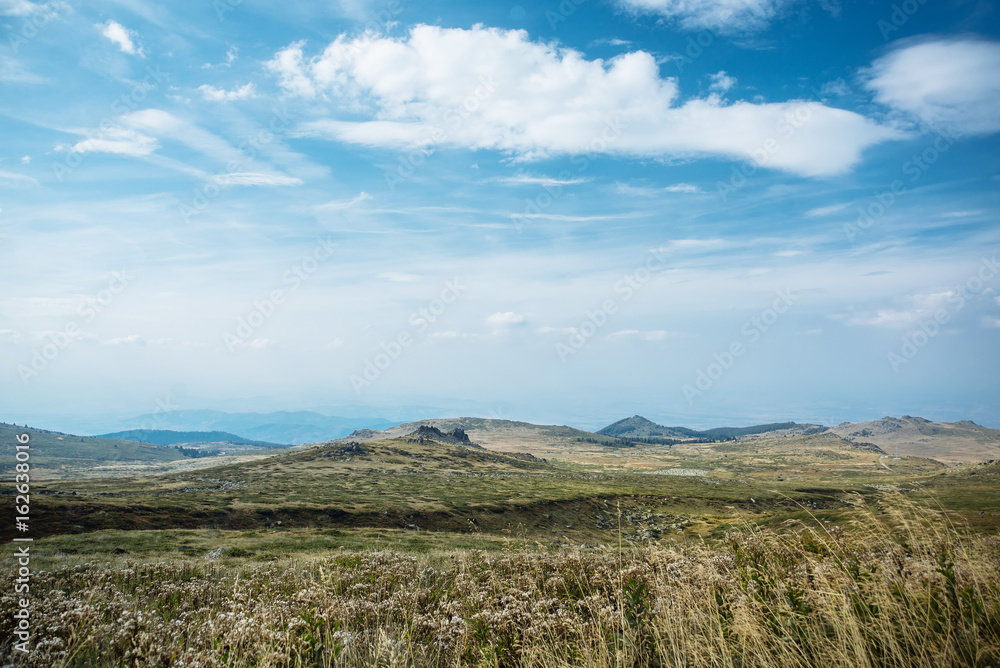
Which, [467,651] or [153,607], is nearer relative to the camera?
[467,651]

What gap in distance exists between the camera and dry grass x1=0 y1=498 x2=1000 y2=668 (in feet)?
17.7

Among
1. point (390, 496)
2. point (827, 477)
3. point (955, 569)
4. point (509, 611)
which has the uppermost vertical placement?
point (955, 569)

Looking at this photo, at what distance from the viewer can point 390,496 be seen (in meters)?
54.2

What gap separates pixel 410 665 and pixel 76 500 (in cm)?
4614

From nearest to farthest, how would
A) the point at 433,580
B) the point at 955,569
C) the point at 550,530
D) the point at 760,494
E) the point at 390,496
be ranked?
A: the point at 955,569 < the point at 433,580 < the point at 550,530 < the point at 390,496 < the point at 760,494

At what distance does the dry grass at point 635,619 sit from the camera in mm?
5398

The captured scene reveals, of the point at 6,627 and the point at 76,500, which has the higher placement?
the point at 6,627

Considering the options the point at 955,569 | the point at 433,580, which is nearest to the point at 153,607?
the point at 433,580

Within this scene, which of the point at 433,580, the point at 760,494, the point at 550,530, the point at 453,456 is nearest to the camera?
the point at 433,580

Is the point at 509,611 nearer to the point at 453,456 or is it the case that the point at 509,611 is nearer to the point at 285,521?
the point at 285,521

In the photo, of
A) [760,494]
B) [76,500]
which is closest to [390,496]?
[76,500]

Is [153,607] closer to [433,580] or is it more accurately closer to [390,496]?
[433,580]

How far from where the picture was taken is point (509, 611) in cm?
657

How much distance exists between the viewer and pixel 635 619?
7.27 m
